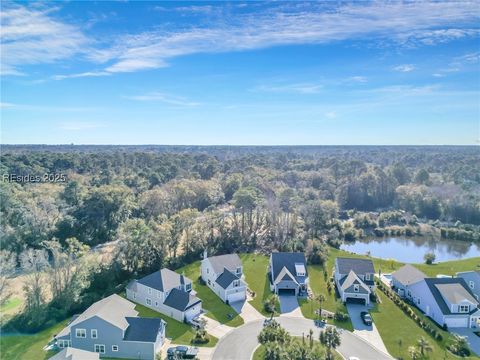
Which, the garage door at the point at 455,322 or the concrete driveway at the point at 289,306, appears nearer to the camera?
the garage door at the point at 455,322

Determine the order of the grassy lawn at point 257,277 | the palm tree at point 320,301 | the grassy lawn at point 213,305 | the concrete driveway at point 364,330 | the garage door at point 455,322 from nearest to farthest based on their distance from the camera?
the concrete driveway at point 364,330
the garage door at point 455,322
the grassy lawn at point 213,305
the palm tree at point 320,301
the grassy lawn at point 257,277

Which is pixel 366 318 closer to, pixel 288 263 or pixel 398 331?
pixel 398 331

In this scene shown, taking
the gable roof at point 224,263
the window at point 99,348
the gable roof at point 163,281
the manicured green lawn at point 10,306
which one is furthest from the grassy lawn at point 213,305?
the manicured green lawn at point 10,306

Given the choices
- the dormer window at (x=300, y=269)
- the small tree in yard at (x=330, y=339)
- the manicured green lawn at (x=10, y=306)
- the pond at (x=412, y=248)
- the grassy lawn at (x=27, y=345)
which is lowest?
the pond at (x=412, y=248)

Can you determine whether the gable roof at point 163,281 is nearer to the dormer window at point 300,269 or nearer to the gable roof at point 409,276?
the dormer window at point 300,269

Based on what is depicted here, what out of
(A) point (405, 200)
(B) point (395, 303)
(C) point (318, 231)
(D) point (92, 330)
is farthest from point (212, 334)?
(A) point (405, 200)

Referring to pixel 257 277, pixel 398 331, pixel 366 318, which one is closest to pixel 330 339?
pixel 366 318
